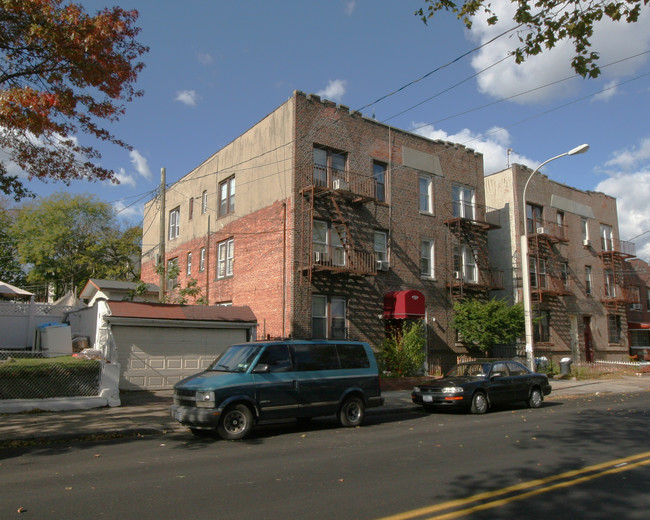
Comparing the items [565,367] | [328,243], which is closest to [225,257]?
[328,243]

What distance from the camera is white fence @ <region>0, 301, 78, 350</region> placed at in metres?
20.4

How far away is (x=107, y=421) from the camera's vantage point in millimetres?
11656

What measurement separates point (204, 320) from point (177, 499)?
11.2 meters

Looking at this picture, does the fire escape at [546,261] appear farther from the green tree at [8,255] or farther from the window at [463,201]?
the green tree at [8,255]

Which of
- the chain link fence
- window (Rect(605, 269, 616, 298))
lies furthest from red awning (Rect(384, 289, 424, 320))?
window (Rect(605, 269, 616, 298))

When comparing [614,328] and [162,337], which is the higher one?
[614,328]

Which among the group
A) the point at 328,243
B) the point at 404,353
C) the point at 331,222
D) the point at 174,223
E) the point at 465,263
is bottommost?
the point at 404,353

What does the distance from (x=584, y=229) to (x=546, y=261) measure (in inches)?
232

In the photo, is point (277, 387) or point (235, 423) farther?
point (277, 387)

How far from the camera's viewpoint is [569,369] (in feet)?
85.3

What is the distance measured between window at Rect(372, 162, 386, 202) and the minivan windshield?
13.4 m

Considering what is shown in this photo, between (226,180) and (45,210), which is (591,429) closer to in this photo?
(226,180)

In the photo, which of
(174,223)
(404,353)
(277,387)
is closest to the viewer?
(277,387)

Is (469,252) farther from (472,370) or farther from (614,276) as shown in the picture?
(614,276)
